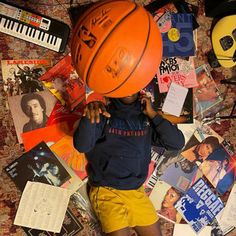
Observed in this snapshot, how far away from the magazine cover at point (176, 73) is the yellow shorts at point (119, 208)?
60cm

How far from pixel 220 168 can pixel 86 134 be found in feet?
2.95

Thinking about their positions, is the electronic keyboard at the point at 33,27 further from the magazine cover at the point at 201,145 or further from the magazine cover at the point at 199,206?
the magazine cover at the point at 199,206

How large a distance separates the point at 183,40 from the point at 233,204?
94cm

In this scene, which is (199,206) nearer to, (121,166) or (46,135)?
(121,166)

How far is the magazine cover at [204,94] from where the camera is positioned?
2.18 meters

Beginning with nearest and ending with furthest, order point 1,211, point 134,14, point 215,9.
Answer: point 134,14, point 1,211, point 215,9

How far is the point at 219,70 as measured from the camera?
221 centimetres

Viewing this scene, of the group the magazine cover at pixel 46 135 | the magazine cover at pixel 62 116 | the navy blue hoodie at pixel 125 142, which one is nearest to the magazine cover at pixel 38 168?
the magazine cover at pixel 46 135

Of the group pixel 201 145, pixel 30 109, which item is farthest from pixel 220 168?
pixel 30 109

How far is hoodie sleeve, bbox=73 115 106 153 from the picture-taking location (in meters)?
1.65

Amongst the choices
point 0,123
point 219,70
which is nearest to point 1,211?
point 0,123

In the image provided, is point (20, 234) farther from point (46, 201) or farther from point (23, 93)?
point (23, 93)

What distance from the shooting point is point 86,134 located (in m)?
1.66

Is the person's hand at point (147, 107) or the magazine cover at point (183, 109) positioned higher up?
the person's hand at point (147, 107)
